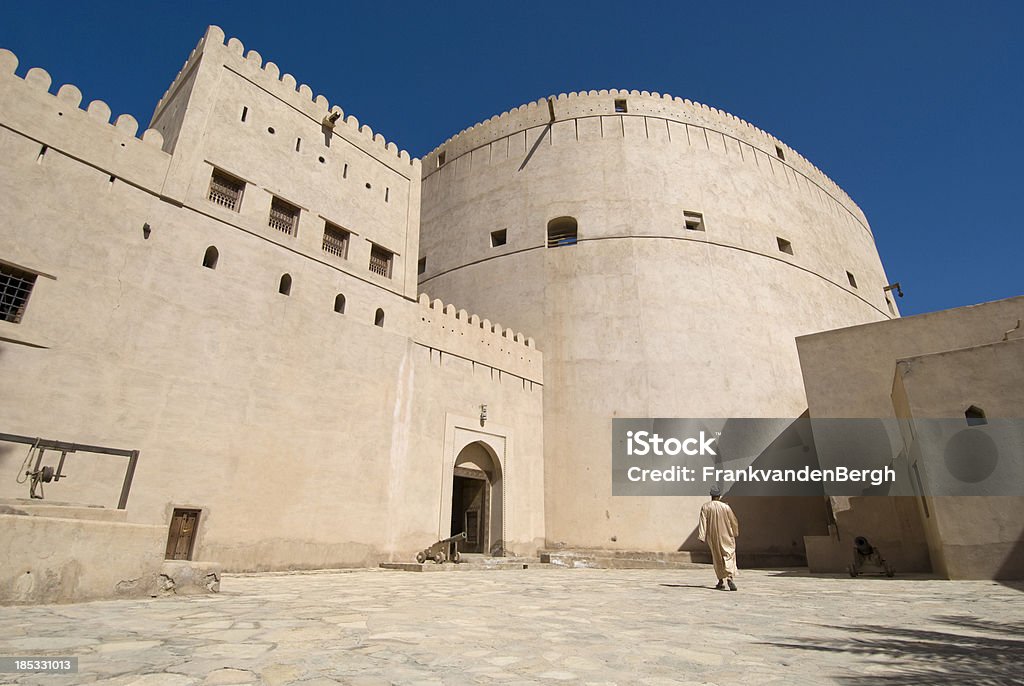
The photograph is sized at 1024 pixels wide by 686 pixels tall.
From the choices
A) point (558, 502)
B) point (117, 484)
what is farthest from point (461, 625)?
point (558, 502)

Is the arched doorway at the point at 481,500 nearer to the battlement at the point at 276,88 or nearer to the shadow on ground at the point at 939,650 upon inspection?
the battlement at the point at 276,88

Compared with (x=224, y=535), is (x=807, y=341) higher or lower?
higher

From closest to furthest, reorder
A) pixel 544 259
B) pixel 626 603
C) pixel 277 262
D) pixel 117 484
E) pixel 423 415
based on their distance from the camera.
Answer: pixel 626 603 → pixel 117 484 → pixel 277 262 → pixel 423 415 → pixel 544 259

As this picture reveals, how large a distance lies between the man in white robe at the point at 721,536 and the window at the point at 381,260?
8.56 metres

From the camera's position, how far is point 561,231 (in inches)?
688

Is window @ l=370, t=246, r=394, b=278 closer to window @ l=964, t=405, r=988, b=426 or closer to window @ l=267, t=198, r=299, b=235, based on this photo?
window @ l=267, t=198, r=299, b=235

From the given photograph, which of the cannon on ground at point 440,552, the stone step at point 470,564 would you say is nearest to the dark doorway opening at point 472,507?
the stone step at point 470,564

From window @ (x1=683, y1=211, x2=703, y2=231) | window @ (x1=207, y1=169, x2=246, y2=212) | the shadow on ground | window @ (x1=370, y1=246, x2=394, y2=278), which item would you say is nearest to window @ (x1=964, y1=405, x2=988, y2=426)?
the shadow on ground

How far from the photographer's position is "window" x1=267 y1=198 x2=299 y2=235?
11078 mm

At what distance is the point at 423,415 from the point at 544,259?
653 cm

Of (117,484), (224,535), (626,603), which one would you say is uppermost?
(117,484)

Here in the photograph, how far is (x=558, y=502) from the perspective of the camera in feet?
47.0

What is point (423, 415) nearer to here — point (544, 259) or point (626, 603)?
point (544, 259)

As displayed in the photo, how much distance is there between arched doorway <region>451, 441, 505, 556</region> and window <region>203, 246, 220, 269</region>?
653 centimetres
